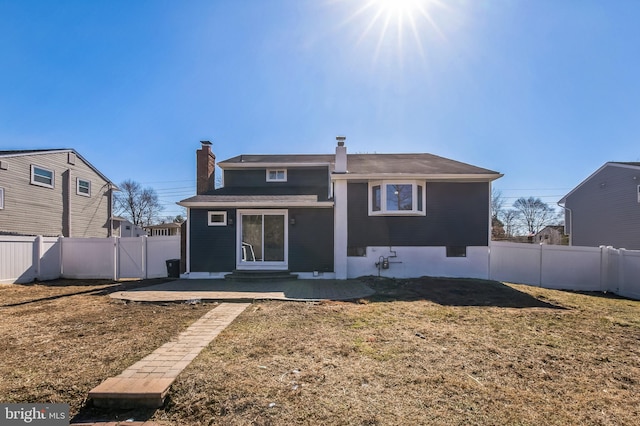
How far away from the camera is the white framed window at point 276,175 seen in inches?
594

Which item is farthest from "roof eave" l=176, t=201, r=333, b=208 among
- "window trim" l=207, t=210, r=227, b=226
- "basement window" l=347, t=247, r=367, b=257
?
"basement window" l=347, t=247, r=367, b=257

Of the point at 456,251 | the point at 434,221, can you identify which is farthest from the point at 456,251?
the point at 434,221

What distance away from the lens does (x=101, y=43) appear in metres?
10.1

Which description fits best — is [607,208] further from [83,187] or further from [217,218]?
[83,187]

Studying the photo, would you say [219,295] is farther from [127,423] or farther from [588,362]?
[588,362]

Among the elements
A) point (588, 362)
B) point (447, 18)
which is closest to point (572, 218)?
point (447, 18)

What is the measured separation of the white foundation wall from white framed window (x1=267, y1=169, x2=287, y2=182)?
5.83 meters

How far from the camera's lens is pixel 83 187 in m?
19.8

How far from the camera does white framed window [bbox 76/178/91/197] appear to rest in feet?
63.6

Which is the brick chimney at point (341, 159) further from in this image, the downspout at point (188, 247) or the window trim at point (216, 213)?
the downspout at point (188, 247)

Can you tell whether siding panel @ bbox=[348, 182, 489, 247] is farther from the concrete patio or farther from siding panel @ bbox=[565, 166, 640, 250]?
siding panel @ bbox=[565, 166, 640, 250]

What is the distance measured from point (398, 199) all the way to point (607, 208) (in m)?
16.1

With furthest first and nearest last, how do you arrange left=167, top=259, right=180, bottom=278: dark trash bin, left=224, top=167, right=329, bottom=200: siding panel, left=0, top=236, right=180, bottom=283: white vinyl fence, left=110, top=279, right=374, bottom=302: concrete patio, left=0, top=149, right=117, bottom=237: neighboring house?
1. left=0, top=149, right=117, bottom=237: neighboring house
2. left=224, top=167, right=329, bottom=200: siding panel
3. left=0, top=236, right=180, bottom=283: white vinyl fence
4. left=167, top=259, right=180, bottom=278: dark trash bin
5. left=110, top=279, right=374, bottom=302: concrete patio

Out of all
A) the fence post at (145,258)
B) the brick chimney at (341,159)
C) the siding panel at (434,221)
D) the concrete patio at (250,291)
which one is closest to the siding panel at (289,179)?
the brick chimney at (341,159)
